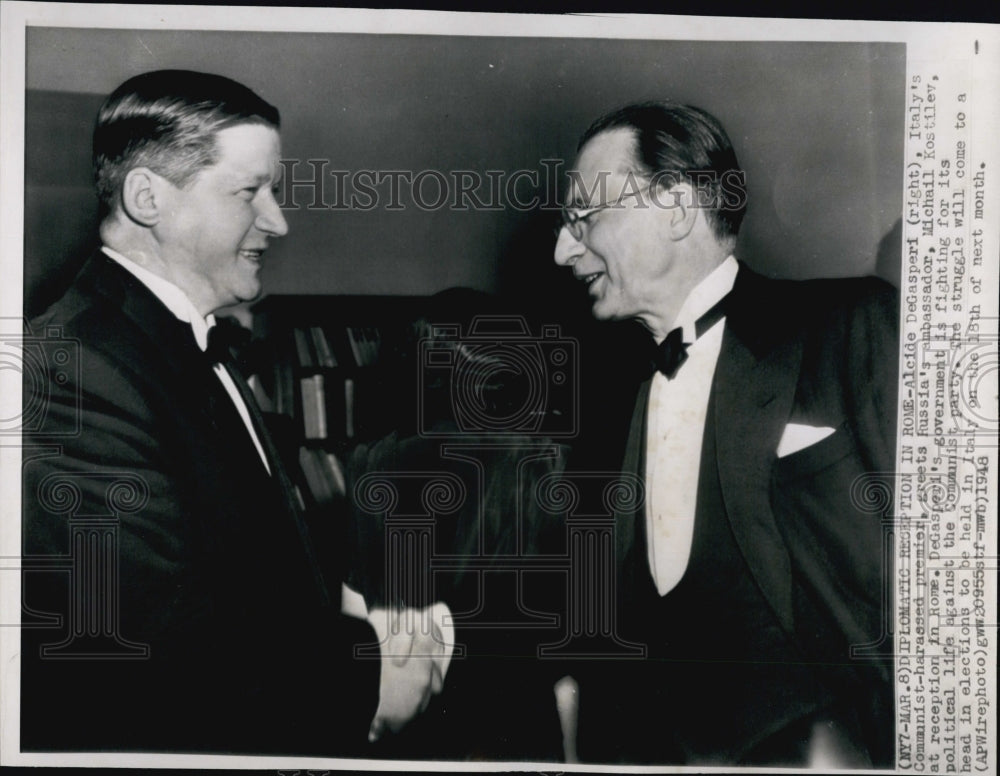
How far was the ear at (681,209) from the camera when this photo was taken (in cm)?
173

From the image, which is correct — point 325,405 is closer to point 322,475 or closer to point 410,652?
point 322,475

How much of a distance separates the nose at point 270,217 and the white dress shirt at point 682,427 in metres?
0.76

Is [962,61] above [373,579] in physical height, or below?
above

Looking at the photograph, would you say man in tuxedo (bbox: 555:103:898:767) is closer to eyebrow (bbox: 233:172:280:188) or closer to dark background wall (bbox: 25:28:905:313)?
dark background wall (bbox: 25:28:905:313)

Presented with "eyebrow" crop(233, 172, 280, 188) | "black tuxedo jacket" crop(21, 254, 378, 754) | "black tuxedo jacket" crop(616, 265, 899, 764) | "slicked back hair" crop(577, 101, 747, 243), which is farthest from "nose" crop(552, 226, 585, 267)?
"black tuxedo jacket" crop(21, 254, 378, 754)

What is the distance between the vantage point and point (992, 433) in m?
1.78

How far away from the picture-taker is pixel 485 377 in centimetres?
174

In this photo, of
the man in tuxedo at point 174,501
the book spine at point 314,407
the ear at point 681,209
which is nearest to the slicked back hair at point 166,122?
the man in tuxedo at point 174,501

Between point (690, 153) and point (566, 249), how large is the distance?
295 mm

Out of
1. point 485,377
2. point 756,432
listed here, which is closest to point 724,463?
point 756,432

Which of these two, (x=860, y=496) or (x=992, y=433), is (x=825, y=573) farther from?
(x=992, y=433)

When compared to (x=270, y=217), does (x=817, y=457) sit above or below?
below

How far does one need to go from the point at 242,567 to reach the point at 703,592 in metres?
0.87

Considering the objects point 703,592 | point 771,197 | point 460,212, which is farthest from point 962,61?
point 703,592
